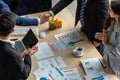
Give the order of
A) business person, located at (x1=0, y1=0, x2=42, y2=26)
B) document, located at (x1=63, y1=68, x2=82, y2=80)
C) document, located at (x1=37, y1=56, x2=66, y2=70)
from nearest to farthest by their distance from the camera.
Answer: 1. document, located at (x1=63, y1=68, x2=82, y2=80)
2. document, located at (x1=37, y1=56, x2=66, y2=70)
3. business person, located at (x1=0, y1=0, x2=42, y2=26)

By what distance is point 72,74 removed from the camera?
2.35m

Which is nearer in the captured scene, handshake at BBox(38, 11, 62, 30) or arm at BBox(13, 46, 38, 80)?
arm at BBox(13, 46, 38, 80)

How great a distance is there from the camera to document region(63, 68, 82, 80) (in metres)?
2.31

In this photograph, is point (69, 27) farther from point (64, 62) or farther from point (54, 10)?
point (64, 62)

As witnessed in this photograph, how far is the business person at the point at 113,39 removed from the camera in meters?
2.50

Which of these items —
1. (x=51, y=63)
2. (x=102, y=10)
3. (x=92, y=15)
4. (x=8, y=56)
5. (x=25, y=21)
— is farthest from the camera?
(x=25, y=21)

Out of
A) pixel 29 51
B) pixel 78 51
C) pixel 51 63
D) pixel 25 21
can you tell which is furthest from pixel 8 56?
pixel 25 21

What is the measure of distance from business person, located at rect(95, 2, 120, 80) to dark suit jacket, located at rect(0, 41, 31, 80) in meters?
0.90

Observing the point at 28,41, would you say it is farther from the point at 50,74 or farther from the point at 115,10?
the point at 115,10

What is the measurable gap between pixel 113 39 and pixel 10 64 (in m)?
1.11

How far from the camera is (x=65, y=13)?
10.5 feet

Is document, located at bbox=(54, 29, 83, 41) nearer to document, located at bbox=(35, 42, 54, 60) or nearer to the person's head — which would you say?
document, located at bbox=(35, 42, 54, 60)

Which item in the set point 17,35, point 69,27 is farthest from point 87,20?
point 17,35

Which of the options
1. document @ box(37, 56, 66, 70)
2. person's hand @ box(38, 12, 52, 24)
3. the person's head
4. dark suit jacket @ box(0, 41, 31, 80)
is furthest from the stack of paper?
person's hand @ box(38, 12, 52, 24)
